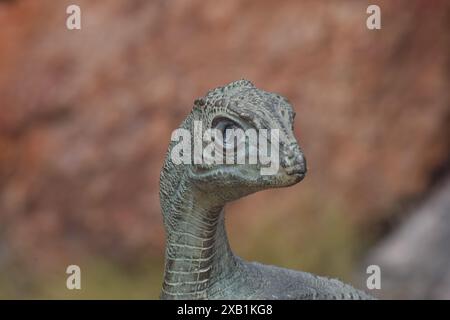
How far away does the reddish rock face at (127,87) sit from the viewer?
15.5 ft

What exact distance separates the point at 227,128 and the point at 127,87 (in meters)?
2.94

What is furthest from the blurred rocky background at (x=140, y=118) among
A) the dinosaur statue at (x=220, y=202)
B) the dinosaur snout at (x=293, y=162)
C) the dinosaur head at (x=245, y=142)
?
the dinosaur snout at (x=293, y=162)

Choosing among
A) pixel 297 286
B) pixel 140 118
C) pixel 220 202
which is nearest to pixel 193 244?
pixel 220 202

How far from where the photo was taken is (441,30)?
4.98m

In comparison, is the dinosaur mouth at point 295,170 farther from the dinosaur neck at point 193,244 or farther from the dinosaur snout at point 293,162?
the dinosaur neck at point 193,244

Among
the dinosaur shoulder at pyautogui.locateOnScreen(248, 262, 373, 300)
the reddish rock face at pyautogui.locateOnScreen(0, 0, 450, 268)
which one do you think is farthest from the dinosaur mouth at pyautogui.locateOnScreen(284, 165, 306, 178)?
the reddish rock face at pyautogui.locateOnScreen(0, 0, 450, 268)

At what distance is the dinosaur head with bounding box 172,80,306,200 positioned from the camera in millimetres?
1806

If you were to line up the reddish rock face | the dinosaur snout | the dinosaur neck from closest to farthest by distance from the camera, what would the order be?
the dinosaur snout, the dinosaur neck, the reddish rock face

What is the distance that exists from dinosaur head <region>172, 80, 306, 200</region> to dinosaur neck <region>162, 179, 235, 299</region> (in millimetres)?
68

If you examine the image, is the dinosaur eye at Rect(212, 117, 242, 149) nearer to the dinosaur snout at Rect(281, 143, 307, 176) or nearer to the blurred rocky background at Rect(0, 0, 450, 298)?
the dinosaur snout at Rect(281, 143, 307, 176)

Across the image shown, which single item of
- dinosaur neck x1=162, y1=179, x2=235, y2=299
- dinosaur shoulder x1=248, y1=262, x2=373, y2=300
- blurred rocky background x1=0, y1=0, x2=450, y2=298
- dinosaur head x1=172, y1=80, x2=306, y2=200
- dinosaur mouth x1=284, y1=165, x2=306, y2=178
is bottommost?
dinosaur shoulder x1=248, y1=262, x2=373, y2=300

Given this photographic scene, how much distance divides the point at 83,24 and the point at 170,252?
289 cm
